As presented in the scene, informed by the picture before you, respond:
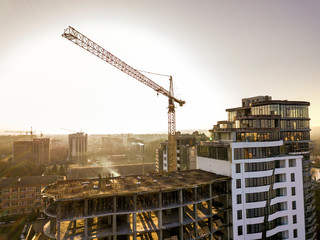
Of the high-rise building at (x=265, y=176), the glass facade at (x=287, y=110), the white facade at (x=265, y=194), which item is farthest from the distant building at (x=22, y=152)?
the glass facade at (x=287, y=110)

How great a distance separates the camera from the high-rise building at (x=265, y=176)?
36.4 metres

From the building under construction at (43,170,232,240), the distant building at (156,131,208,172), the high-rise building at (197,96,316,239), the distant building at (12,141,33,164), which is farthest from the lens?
the distant building at (12,141,33,164)

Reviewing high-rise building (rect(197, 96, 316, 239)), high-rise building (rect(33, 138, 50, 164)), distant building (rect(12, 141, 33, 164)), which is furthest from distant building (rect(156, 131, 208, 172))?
distant building (rect(12, 141, 33, 164))

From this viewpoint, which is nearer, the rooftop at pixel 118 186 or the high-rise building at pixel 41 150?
the rooftop at pixel 118 186

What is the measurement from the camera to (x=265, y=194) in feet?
122

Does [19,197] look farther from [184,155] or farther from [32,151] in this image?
[32,151]

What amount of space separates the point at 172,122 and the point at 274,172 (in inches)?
1927

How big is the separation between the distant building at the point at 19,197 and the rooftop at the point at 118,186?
49.8 m

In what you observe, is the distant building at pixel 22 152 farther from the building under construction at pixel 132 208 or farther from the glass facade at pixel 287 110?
the glass facade at pixel 287 110

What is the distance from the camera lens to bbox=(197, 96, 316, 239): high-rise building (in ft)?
120

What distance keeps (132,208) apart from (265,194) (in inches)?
1056

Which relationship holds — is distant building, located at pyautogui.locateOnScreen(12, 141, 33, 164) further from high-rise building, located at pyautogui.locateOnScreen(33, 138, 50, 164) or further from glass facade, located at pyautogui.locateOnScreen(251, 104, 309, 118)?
glass facade, located at pyautogui.locateOnScreen(251, 104, 309, 118)

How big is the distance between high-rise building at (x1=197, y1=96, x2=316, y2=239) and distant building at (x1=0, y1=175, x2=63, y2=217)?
66545 mm

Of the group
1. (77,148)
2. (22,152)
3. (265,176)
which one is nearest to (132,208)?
(265,176)
